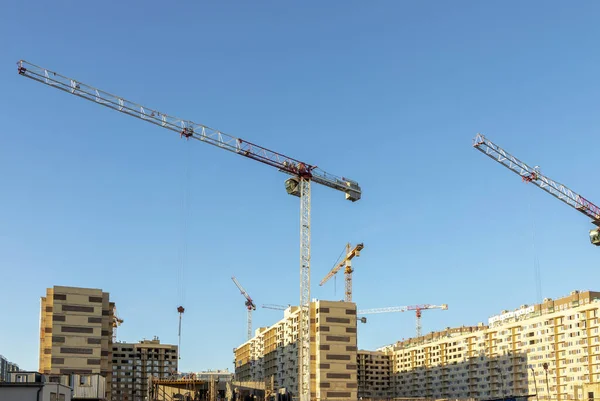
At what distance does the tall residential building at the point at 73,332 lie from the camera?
557 feet

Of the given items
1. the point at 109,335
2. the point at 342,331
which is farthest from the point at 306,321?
the point at 109,335

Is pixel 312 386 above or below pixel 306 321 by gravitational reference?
below

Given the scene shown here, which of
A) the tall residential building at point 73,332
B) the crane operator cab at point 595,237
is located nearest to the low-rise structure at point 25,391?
the tall residential building at point 73,332

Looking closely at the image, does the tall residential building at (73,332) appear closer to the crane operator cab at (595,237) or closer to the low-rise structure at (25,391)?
the crane operator cab at (595,237)

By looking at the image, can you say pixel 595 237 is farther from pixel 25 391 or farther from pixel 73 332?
pixel 25 391

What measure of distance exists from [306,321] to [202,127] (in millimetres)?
59583

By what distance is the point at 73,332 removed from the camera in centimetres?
17212

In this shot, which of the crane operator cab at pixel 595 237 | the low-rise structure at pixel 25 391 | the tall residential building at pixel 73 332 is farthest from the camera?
the tall residential building at pixel 73 332

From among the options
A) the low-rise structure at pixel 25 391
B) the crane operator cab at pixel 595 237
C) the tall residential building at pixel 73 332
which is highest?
the crane operator cab at pixel 595 237

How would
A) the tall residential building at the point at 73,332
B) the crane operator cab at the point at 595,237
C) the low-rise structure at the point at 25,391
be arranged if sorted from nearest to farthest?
the low-rise structure at the point at 25,391, the crane operator cab at the point at 595,237, the tall residential building at the point at 73,332

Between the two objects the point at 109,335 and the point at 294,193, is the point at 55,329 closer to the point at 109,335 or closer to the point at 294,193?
the point at 109,335

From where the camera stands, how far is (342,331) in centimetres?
19625

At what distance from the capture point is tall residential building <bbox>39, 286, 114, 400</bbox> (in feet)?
557

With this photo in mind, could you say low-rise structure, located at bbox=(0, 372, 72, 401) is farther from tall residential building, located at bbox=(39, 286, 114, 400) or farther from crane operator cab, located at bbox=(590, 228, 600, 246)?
crane operator cab, located at bbox=(590, 228, 600, 246)
